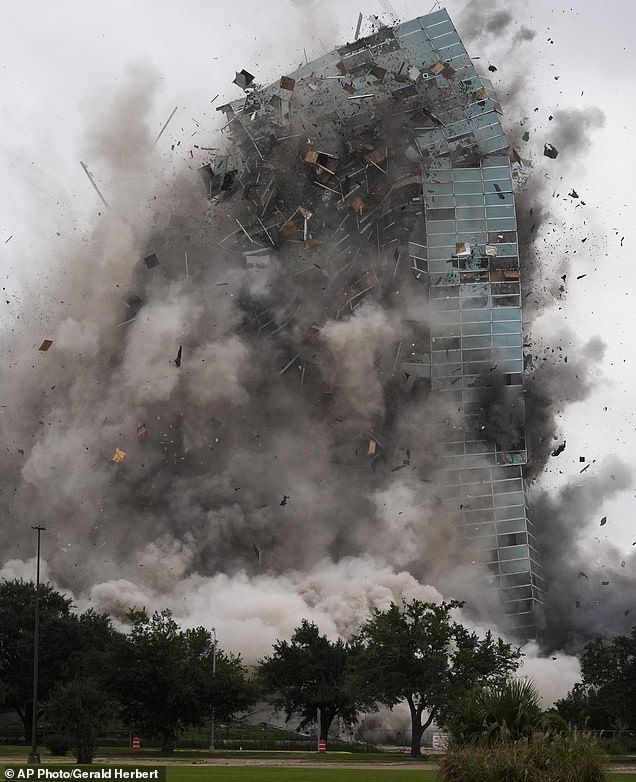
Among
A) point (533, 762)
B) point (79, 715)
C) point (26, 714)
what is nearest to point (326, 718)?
point (26, 714)

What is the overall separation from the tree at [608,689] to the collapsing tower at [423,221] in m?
15.2

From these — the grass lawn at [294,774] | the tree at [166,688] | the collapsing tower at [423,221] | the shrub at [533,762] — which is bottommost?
the grass lawn at [294,774]

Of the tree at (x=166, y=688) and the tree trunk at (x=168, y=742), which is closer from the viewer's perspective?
the tree trunk at (x=168, y=742)

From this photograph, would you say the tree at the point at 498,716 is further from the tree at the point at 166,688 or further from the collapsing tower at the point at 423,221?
the collapsing tower at the point at 423,221

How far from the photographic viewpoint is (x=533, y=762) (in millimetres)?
28906

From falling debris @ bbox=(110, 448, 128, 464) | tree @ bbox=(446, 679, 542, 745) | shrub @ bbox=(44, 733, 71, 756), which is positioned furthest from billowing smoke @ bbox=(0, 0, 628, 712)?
tree @ bbox=(446, 679, 542, 745)

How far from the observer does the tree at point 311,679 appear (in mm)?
79125

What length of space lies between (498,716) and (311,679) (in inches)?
2015

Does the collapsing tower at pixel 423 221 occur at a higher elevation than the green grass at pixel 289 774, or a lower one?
higher

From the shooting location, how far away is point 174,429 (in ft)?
324

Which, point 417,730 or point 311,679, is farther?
point 311,679

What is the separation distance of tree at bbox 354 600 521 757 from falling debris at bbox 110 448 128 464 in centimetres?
3002

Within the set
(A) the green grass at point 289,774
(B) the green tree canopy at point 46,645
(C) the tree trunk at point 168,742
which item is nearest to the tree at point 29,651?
(B) the green tree canopy at point 46,645

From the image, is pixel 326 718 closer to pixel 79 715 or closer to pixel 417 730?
pixel 417 730
